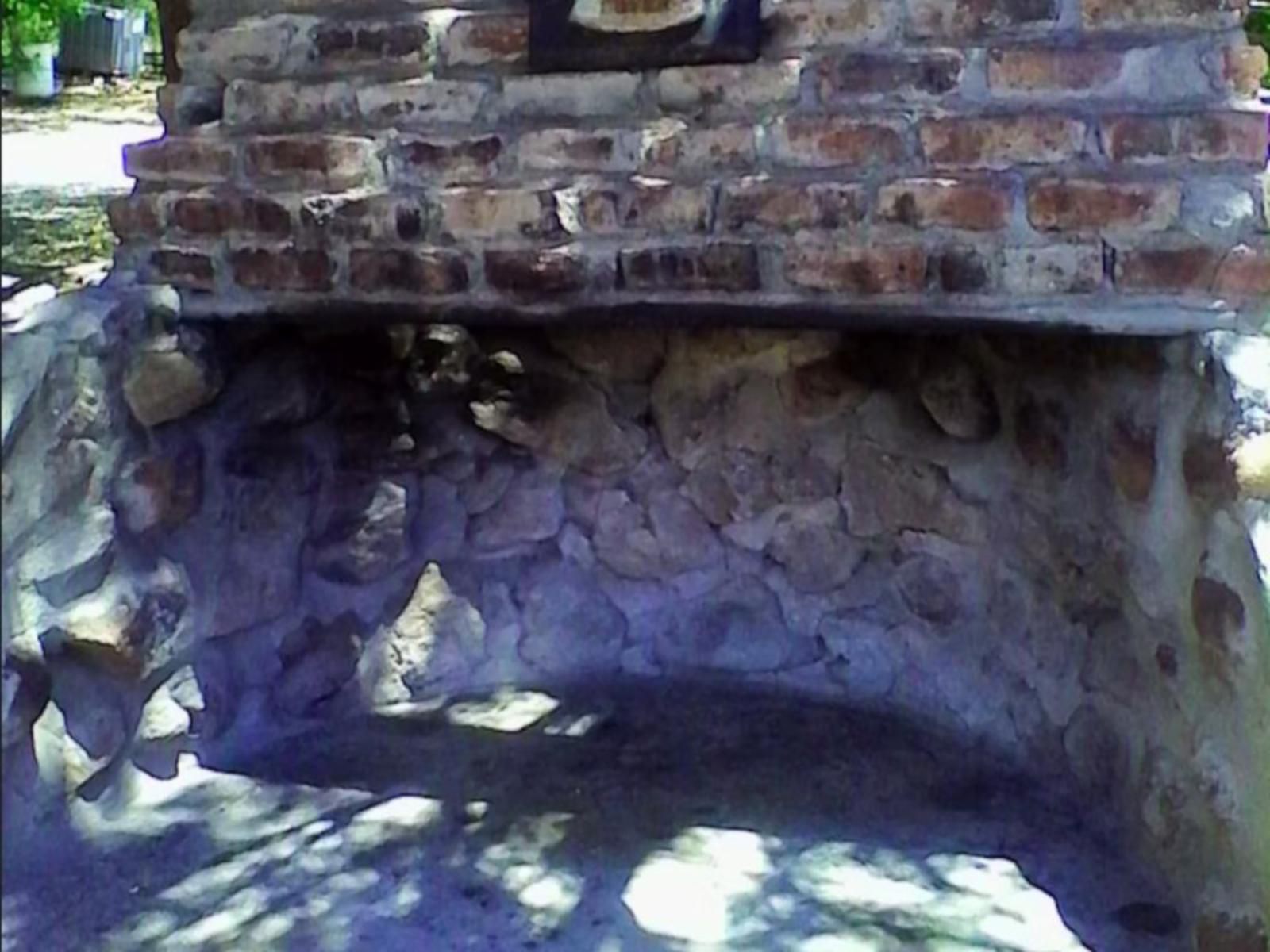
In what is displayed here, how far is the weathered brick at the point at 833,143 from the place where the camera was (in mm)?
1709

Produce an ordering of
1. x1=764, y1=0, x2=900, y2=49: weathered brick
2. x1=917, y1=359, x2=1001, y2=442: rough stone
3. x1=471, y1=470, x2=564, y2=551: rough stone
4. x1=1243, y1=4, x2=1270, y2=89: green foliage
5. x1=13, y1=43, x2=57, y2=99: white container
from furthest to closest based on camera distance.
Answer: x1=1243, y1=4, x2=1270, y2=89: green foliage
x1=471, y1=470, x2=564, y2=551: rough stone
x1=917, y1=359, x2=1001, y2=442: rough stone
x1=764, y1=0, x2=900, y2=49: weathered brick
x1=13, y1=43, x2=57, y2=99: white container

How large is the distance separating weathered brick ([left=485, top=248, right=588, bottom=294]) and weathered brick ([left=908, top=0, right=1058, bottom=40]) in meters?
0.47

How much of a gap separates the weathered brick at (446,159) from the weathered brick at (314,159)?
35 mm

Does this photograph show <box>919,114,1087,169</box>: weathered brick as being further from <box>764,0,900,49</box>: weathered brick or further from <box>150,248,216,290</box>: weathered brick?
<box>150,248,216,290</box>: weathered brick

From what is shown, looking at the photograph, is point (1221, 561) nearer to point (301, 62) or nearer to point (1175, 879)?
point (1175, 879)

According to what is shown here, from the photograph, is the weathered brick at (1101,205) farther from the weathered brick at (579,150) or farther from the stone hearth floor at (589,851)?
the stone hearth floor at (589,851)

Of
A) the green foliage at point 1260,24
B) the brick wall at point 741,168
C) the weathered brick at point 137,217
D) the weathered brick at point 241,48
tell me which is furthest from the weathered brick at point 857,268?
the green foliage at point 1260,24

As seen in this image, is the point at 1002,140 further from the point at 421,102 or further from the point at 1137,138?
the point at 421,102

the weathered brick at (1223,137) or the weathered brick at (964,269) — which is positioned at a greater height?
the weathered brick at (1223,137)

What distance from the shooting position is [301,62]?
191 centimetres

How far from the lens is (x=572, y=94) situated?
1.82 meters

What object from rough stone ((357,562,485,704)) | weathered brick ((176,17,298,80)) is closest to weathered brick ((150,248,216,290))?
weathered brick ((176,17,298,80))

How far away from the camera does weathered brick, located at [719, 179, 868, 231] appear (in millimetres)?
1724

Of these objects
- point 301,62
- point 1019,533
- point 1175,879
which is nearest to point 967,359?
point 1019,533
